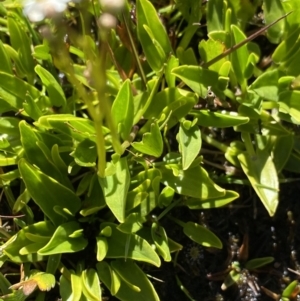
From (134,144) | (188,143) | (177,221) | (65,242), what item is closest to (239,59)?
(188,143)

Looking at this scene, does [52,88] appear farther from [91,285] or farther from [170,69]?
[91,285]

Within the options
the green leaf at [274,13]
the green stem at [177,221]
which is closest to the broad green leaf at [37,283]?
the green stem at [177,221]

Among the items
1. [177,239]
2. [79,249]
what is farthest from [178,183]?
[79,249]

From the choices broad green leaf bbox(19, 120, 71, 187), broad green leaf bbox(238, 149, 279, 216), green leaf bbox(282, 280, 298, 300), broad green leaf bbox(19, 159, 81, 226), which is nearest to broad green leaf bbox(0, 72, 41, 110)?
broad green leaf bbox(19, 120, 71, 187)

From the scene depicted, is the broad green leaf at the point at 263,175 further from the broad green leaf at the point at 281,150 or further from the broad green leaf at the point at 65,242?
the broad green leaf at the point at 65,242

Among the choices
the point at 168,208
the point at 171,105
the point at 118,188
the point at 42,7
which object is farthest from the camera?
the point at 168,208

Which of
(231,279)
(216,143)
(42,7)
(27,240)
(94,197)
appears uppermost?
(42,7)

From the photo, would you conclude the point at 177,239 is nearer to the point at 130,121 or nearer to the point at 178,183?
the point at 178,183
